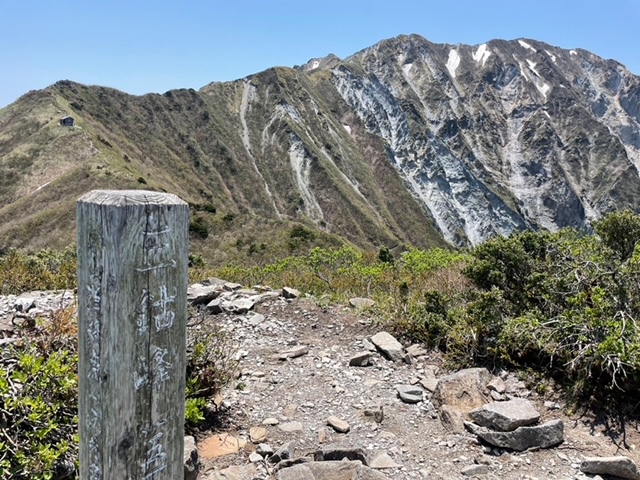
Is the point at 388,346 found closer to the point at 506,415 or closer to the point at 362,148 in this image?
the point at 506,415

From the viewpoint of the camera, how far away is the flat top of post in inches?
56.4

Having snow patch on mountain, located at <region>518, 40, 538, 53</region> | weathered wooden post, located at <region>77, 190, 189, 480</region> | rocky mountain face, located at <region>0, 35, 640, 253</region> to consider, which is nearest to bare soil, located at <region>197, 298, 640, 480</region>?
weathered wooden post, located at <region>77, 190, 189, 480</region>

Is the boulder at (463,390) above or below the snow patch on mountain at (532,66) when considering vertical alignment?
below

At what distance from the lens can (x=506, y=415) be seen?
3.43m

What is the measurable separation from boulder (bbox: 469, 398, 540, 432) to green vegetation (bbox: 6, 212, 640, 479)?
1.81 ft

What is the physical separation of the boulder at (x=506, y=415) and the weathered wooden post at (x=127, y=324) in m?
2.66

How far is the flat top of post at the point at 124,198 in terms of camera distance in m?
1.43

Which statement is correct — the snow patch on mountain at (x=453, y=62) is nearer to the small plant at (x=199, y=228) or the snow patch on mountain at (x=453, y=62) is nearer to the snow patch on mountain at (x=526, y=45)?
the snow patch on mountain at (x=526, y=45)

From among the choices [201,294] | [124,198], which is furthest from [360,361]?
[124,198]

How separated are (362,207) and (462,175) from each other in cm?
2806

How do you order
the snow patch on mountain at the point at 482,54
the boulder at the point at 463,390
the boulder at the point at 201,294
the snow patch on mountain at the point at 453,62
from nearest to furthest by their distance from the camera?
the boulder at the point at 463,390 < the boulder at the point at 201,294 < the snow patch on mountain at the point at 453,62 < the snow patch on mountain at the point at 482,54

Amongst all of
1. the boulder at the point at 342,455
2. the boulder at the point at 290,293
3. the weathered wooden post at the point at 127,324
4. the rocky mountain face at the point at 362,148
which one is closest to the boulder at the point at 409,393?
the boulder at the point at 342,455

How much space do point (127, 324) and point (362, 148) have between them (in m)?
98.1

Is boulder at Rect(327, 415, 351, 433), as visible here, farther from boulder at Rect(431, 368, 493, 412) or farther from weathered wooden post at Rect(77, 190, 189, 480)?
weathered wooden post at Rect(77, 190, 189, 480)
